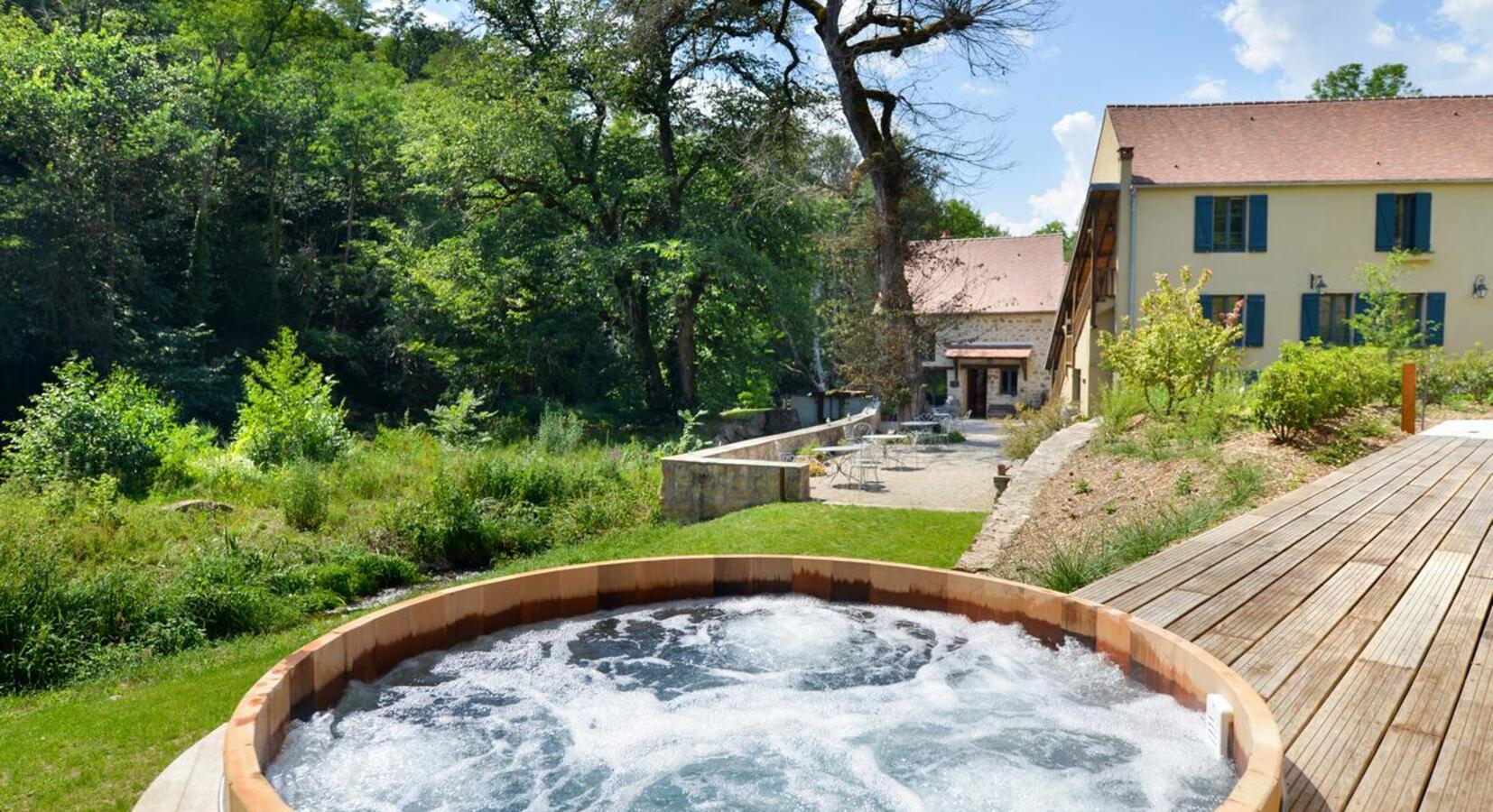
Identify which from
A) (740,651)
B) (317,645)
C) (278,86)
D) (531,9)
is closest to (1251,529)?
(740,651)

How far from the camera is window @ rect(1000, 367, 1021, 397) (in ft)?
104

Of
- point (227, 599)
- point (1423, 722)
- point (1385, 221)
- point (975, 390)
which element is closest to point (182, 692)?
point (227, 599)

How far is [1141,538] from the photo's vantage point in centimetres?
592

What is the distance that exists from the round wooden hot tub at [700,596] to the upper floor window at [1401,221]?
2084 cm

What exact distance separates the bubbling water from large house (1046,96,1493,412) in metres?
16.7

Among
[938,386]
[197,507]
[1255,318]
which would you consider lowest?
[938,386]

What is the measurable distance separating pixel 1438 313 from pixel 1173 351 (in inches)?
533

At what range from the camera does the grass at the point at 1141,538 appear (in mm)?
5543

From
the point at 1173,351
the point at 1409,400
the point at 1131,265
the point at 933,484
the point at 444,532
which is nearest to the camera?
the point at 444,532

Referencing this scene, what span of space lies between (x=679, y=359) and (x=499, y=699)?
2041 cm

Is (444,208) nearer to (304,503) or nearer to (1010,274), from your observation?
(304,503)

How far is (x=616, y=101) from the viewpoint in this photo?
21484 millimetres

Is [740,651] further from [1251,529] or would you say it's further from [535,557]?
[535,557]

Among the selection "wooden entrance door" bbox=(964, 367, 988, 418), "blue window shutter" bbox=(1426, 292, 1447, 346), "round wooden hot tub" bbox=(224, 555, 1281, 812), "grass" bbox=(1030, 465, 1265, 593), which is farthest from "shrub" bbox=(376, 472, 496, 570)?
"wooden entrance door" bbox=(964, 367, 988, 418)
